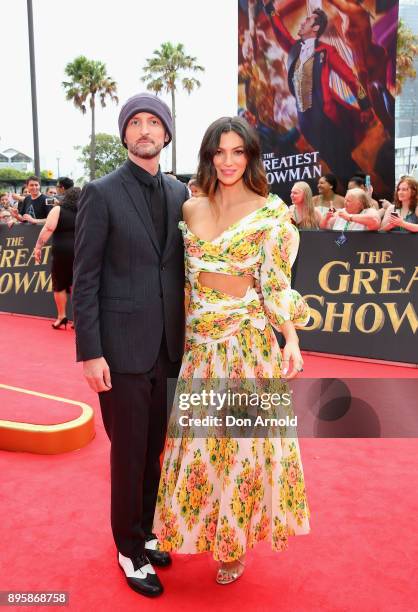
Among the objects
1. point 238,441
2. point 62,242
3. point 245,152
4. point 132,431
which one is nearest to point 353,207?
point 62,242

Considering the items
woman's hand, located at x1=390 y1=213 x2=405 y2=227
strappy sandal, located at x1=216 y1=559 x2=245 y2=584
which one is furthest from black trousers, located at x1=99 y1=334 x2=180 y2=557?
woman's hand, located at x1=390 y1=213 x2=405 y2=227

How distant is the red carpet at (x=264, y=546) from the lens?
2346 mm

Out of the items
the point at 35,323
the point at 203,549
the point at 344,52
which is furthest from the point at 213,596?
the point at 344,52

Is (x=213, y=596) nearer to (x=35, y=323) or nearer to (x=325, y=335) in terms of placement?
(x=325, y=335)

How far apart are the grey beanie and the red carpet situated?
71.1 inches

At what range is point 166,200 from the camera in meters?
2.43

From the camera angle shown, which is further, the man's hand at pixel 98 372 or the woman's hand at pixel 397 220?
the woman's hand at pixel 397 220

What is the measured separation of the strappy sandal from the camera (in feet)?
8.06

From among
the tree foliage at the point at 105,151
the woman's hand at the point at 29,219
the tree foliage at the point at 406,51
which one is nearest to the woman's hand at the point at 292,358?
the woman's hand at the point at 29,219

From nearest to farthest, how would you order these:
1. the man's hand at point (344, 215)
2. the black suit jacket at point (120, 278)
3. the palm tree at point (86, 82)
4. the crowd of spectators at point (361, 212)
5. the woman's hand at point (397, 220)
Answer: the black suit jacket at point (120, 278) < the woman's hand at point (397, 220) < the crowd of spectators at point (361, 212) < the man's hand at point (344, 215) < the palm tree at point (86, 82)

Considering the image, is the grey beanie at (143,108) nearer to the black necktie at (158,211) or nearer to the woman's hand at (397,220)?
the black necktie at (158,211)

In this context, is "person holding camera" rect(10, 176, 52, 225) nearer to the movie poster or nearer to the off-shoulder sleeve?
the movie poster

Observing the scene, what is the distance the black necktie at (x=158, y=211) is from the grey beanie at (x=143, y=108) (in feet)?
0.77

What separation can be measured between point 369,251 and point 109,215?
14.1ft
